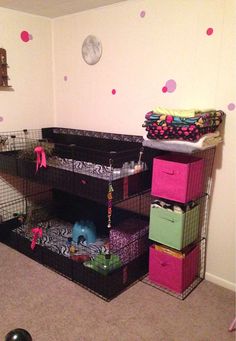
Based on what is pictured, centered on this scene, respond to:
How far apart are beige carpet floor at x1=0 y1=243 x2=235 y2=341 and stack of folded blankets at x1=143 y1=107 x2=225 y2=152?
105 centimetres

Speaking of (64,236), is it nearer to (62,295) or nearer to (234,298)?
(62,295)

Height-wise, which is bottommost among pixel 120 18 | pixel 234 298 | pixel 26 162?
pixel 234 298

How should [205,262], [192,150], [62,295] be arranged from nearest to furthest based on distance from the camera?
[192,150] → [62,295] → [205,262]

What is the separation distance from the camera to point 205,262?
2348 mm

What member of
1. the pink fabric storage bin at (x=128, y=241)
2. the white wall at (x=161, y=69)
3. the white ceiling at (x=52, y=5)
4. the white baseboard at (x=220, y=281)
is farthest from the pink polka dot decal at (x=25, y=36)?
the white baseboard at (x=220, y=281)

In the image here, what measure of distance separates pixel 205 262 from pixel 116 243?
707 millimetres

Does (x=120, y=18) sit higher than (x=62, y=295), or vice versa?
(x=120, y=18)

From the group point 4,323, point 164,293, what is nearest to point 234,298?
point 164,293

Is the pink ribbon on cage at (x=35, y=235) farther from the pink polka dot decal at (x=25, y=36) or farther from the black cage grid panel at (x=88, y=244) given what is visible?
the pink polka dot decal at (x=25, y=36)

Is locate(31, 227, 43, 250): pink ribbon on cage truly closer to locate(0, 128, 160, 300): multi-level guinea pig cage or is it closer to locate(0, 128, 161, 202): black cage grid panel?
locate(0, 128, 160, 300): multi-level guinea pig cage

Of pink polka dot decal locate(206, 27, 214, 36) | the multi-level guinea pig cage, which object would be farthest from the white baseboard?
pink polka dot decal locate(206, 27, 214, 36)

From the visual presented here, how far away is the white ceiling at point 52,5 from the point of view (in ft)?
8.31

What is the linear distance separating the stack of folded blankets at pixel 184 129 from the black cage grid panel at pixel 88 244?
2.17 ft

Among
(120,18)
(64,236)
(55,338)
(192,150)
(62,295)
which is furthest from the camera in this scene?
(64,236)
